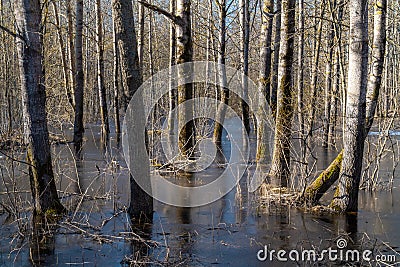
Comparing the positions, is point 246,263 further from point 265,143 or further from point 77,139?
point 77,139

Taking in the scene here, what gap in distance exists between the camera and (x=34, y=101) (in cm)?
554

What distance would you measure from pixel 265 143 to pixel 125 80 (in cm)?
461

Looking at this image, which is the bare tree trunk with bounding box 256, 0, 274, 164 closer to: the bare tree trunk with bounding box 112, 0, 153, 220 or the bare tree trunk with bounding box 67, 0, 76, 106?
the bare tree trunk with bounding box 112, 0, 153, 220

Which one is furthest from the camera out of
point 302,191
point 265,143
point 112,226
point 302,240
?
point 265,143

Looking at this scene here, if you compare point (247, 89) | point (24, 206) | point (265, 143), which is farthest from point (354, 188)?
point (247, 89)

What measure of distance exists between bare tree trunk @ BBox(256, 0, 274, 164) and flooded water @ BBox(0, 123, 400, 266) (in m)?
2.21

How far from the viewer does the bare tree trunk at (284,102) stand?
26.1 feet

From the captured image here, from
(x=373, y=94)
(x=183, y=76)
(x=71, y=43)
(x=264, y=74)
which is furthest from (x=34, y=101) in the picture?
(x=71, y=43)

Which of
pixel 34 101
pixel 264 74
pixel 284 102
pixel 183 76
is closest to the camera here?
pixel 34 101

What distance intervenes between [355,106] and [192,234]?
279 centimetres

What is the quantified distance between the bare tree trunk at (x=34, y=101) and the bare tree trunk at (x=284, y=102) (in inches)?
158

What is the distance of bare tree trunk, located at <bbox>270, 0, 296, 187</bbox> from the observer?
7.95m

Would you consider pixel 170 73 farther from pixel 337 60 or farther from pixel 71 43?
pixel 337 60

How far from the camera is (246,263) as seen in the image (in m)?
4.70
